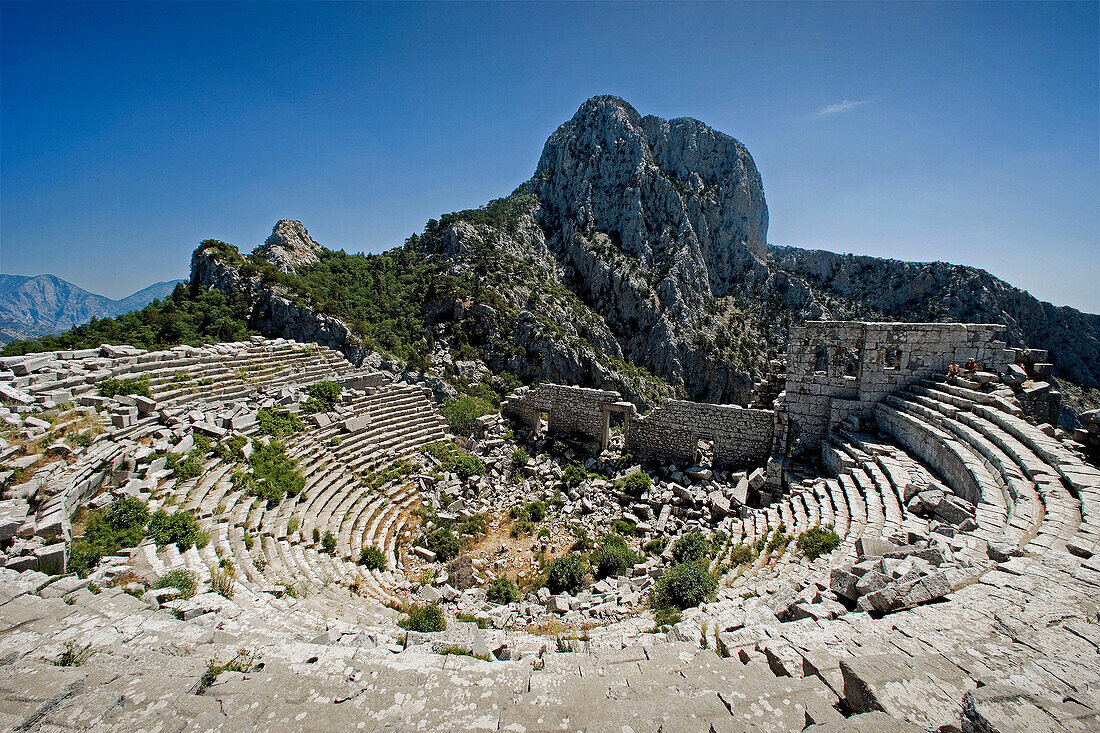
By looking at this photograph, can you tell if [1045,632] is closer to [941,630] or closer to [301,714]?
[941,630]

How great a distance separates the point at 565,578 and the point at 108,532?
28.5ft

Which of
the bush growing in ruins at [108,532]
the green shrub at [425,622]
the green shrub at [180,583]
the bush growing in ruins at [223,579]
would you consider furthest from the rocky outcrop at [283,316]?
the green shrub at [425,622]

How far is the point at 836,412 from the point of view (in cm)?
1541

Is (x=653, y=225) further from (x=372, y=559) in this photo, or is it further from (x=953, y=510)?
(x=372, y=559)

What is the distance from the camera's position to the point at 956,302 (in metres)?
58.2

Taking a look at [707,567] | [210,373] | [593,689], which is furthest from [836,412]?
[210,373]

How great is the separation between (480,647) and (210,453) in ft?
32.9

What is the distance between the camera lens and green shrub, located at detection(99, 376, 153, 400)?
1309cm

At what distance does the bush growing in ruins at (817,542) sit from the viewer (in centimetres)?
881

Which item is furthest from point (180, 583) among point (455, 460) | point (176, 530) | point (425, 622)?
point (455, 460)

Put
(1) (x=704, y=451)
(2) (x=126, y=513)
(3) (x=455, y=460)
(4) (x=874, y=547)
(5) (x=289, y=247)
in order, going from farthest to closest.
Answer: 1. (5) (x=289, y=247)
2. (1) (x=704, y=451)
3. (3) (x=455, y=460)
4. (2) (x=126, y=513)
5. (4) (x=874, y=547)

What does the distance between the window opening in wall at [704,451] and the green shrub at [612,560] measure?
6435 mm

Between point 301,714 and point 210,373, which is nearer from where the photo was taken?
point 301,714

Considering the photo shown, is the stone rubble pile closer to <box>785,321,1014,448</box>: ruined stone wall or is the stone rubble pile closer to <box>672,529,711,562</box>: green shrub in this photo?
<box>672,529,711,562</box>: green shrub
